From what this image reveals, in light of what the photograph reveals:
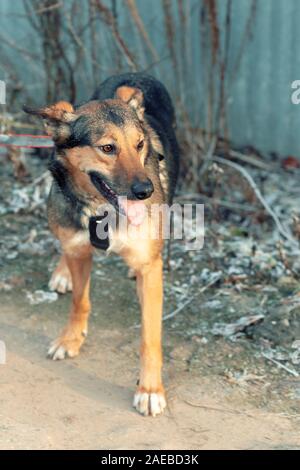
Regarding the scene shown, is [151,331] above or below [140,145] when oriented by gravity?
below

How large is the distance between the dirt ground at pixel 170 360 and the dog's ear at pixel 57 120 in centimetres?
136

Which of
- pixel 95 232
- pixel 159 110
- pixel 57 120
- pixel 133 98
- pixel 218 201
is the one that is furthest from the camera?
pixel 218 201

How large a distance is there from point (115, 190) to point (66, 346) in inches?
48.9

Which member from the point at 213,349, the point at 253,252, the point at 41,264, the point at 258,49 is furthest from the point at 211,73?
the point at 213,349

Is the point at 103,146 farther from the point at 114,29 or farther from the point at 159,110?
the point at 114,29

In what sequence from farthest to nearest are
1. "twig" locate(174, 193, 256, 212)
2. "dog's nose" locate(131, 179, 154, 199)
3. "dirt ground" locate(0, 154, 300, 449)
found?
"twig" locate(174, 193, 256, 212) < "dirt ground" locate(0, 154, 300, 449) < "dog's nose" locate(131, 179, 154, 199)

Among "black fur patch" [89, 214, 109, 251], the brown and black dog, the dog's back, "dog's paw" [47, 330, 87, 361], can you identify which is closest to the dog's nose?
the brown and black dog

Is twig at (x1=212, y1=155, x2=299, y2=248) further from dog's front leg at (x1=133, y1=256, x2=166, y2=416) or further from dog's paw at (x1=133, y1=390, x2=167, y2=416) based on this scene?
dog's paw at (x1=133, y1=390, x2=167, y2=416)

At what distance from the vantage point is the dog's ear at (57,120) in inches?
167

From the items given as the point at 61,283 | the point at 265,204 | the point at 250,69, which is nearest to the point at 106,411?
the point at 61,283

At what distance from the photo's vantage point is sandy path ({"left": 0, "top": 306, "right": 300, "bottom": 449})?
3922 millimetres

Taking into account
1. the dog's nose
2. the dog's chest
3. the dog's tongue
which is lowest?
the dog's chest

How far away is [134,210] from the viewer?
4156mm

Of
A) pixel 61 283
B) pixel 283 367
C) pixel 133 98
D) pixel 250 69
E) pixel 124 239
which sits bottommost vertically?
pixel 283 367
